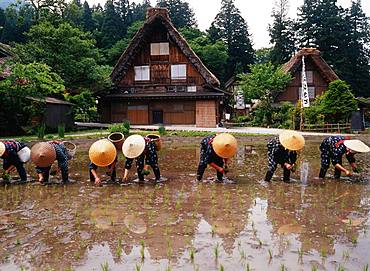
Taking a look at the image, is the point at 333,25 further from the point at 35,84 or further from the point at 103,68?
the point at 35,84

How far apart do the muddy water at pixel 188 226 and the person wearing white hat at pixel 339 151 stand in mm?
359

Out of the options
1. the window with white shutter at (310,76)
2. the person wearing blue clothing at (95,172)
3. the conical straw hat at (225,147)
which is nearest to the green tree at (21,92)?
the person wearing blue clothing at (95,172)

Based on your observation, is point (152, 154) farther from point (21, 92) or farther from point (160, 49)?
point (160, 49)

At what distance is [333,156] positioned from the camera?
9.75 metres

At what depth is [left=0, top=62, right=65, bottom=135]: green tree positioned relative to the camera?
2203 cm

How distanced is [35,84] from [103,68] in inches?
401

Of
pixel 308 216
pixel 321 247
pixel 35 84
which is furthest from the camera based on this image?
pixel 35 84

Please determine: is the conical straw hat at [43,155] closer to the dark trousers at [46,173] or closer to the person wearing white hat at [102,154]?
the dark trousers at [46,173]

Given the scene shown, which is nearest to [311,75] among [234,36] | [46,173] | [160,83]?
[160,83]

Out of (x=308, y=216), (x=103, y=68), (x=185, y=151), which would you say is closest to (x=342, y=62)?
(x=103, y=68)

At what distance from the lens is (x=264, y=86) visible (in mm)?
35688

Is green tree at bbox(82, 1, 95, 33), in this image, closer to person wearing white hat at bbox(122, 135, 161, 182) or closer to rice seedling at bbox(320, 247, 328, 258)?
person wearing white hat at bbox(122, 135, 161, 182)

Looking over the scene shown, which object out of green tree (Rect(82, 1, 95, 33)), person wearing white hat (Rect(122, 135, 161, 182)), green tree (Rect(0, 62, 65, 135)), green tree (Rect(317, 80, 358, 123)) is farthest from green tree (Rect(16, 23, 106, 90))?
green tree (Rect(82, 1, 95, 33))

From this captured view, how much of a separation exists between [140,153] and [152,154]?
1.52 ft
